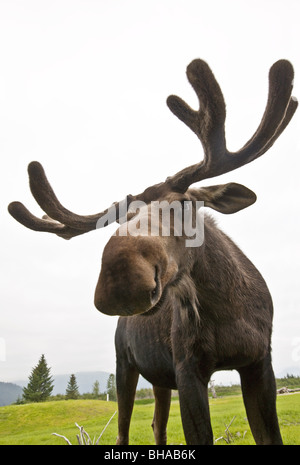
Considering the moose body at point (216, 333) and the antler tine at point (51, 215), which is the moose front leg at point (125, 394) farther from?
the antler tine at point (51, 215)

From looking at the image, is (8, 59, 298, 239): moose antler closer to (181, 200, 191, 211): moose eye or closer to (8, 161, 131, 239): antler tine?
(8, 161, 131, 239): antler tine

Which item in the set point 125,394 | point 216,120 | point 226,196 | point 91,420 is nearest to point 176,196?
point 226,196

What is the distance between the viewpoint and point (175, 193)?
2.98 meters

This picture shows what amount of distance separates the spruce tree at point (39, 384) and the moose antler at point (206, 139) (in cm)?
4461

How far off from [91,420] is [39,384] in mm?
31099

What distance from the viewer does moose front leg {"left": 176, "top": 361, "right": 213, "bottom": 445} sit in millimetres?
2705

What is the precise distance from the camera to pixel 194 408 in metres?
2.74

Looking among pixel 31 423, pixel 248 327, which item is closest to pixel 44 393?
pixel 31 423

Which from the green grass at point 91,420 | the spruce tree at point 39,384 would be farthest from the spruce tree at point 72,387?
the green grass at point 91,420

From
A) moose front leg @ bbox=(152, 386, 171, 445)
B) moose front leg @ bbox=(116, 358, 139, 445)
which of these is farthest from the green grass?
moose front leg @ bbox=(116, 358, 139, 445)

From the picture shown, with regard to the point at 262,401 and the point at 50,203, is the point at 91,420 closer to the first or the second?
the point at 262,401

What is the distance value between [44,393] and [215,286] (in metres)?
46.4

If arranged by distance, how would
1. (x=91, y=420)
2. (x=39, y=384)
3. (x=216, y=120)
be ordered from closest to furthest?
(x=216, y=120)
(x=91, y=420)
(x=39, y=384)

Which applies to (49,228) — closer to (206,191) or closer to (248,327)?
(206,191)
